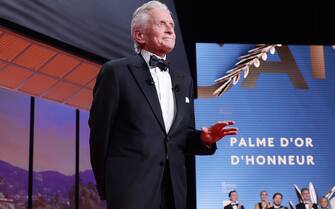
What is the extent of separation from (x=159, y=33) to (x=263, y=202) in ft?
9.00

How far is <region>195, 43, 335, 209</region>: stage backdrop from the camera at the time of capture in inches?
163

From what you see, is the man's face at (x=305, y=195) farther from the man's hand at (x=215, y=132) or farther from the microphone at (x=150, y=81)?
the microphone at (x=150, y=81)

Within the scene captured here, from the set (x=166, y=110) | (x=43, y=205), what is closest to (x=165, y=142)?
(x=166, y=110)

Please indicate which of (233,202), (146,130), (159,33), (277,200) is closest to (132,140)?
(146,130)

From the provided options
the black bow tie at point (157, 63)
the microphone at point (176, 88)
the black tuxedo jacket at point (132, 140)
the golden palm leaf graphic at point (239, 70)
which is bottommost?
the black tuxedo jacket at point (132, 140)

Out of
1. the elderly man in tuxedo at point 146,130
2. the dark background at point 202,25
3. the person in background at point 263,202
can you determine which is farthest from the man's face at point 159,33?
the person in background at point 263,202

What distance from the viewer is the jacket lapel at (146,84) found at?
1.58 meters

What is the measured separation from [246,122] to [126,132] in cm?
279

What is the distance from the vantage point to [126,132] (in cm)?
157

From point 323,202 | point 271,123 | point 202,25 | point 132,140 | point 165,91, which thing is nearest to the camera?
point 132,140

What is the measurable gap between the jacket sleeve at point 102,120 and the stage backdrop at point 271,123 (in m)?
2.61

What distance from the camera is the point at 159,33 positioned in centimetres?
167

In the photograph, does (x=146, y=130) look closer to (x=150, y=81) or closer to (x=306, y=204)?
(x=150, y=81)

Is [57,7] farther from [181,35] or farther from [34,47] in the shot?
[181,35]
